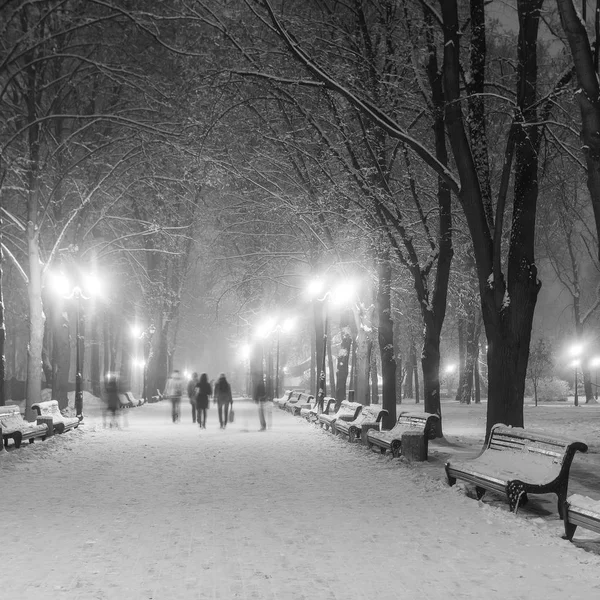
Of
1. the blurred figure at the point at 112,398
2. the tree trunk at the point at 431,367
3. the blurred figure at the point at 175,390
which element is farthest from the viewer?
the blurred figure at the point at 175,390

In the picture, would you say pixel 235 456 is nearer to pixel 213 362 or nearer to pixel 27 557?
pixel 27 557

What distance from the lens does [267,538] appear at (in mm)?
6980

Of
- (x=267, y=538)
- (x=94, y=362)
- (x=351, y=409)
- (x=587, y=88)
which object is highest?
(x=587, y=88)

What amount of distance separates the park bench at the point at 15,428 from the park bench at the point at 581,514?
1174 cm

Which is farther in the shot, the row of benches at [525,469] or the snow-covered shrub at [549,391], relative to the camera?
the snow-covered shrub at [549,391]

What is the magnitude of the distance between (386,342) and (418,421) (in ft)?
19.4

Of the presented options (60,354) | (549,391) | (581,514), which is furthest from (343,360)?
(549,391)

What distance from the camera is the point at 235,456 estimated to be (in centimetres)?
1479

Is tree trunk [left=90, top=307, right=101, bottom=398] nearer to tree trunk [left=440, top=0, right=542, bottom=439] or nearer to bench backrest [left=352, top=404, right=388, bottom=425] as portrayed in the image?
bench backrest [left=352, top=404, right=388, bottom=425]

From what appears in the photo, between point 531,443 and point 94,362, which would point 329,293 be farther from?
point 94,362

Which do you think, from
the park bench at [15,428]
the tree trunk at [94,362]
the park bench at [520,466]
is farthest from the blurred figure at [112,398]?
the tree trunk at [94,362]

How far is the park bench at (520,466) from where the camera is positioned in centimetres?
789

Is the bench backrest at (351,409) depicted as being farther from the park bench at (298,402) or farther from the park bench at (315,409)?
the park bench at (298,402)

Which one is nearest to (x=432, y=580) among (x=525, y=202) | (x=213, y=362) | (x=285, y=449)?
(x=525, y=202)
